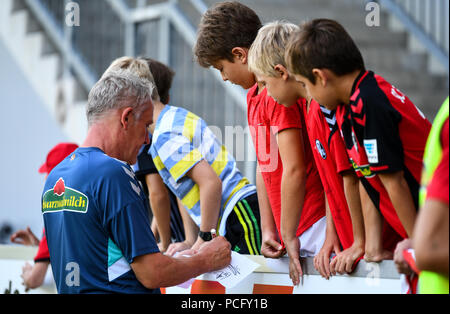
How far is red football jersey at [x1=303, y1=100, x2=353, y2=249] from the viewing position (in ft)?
8.10

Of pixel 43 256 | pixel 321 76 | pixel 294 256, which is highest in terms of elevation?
pixel 321 76

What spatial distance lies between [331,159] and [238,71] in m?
0.69

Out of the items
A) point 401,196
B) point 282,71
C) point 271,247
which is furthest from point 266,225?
point 401,196

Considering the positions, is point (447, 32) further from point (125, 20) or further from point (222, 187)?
point (222, 187)

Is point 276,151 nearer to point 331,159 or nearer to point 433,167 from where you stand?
point 331,159

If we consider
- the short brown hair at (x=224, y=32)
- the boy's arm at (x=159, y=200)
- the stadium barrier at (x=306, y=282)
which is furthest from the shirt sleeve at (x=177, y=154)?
the stadium barrier at (x=306, y=282)

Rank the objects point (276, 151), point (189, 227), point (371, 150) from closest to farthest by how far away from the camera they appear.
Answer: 1. point (371, 150)
2. point (276, 151)
3. point (189, 227)

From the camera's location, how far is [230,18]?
3.07m

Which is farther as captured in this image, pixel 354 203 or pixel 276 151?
pixel 276 151

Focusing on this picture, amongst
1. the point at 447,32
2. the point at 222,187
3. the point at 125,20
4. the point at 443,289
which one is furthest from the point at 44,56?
the point at 443,289

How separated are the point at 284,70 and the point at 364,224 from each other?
629 millimetres

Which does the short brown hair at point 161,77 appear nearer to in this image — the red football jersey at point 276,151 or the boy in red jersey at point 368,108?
the red football jersey at point 276,151

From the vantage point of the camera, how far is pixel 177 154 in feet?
10.5

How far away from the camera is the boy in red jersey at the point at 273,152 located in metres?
2.73
